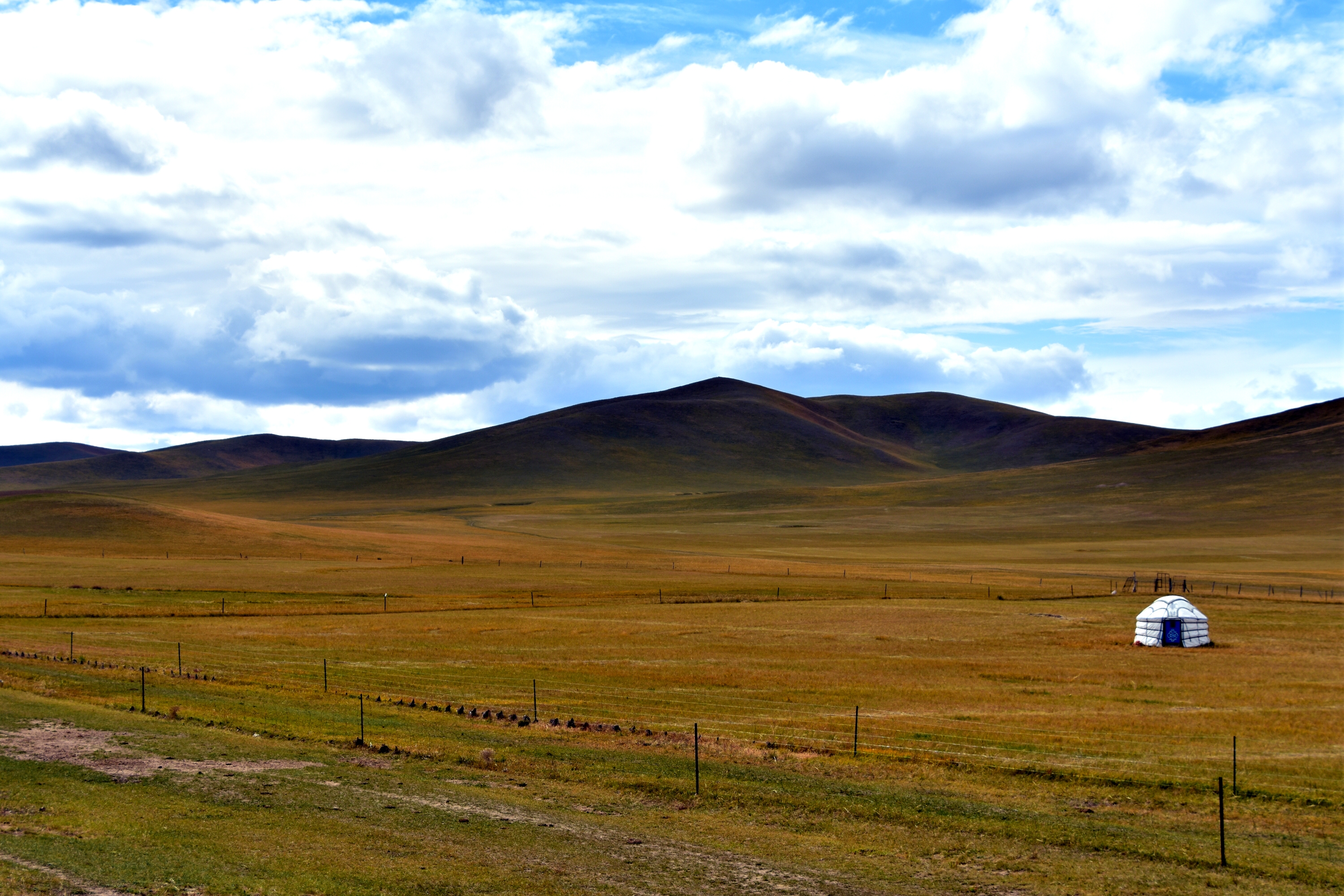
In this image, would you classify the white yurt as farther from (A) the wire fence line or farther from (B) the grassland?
(A) the wire fence line

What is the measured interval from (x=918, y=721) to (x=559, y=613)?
36.9 meters

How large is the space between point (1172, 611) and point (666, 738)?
1457 inches

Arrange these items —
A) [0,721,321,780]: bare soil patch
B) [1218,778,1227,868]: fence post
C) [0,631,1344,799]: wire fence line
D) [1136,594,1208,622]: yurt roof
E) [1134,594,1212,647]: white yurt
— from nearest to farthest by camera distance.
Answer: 1. [1218,778,1227,868]: fence post
2. [0,721,321,780]: bare soil patch
3. [0,631,1344,799]: wire fence line
4. [1134,594,1212,647]: white yurt
5. [1136,594,1208,622]: yurt roof

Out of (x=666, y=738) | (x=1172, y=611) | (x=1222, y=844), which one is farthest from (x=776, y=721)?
(x=1172, y=611)

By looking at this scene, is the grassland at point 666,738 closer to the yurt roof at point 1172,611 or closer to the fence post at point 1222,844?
the fence post at point 1222,844

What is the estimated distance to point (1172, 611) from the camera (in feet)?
184

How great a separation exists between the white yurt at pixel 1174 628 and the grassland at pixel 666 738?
1.90 m

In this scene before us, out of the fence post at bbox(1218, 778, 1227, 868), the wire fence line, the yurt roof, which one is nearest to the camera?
the fence post at bbox(1218, 778, 1227, 868)

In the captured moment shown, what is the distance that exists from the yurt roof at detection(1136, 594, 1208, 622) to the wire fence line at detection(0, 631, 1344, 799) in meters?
25.5

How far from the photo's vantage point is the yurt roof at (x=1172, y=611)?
55.8 metres

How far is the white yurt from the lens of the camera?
55.5m

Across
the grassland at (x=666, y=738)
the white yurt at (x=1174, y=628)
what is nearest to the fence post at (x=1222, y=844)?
the grassland at (x=666, y=738)

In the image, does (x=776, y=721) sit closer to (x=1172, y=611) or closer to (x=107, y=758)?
(x=107, y=758)

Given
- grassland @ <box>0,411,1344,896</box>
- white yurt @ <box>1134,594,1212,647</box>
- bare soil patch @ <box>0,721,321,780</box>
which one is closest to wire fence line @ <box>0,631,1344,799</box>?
grassland @ <box>0,411,1344,896</box>
